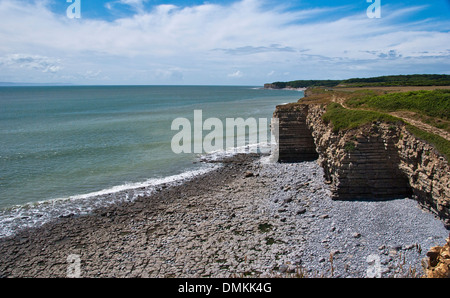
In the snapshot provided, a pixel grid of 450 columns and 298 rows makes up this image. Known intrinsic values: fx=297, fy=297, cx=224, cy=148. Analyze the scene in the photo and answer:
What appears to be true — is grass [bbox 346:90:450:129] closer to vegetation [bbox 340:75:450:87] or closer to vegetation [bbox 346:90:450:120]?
vegetation [bbox 346:90:450:120]

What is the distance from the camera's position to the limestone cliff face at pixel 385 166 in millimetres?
17000

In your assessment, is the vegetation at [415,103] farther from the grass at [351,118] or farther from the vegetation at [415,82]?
the vegetation at [415,82]

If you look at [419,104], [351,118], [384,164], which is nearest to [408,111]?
[419,104]

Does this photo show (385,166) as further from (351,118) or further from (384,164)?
(351,118)

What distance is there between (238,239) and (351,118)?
13.5 m

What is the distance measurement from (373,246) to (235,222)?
8.41 m

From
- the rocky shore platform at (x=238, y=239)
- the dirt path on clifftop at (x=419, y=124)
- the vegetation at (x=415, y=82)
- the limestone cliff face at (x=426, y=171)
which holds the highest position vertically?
the vegetation at (x=415, y=82)

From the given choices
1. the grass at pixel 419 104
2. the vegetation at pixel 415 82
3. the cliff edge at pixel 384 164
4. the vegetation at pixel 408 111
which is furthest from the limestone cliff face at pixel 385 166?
the vegetation at pixel 415 82

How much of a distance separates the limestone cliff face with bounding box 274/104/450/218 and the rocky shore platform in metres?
0.94

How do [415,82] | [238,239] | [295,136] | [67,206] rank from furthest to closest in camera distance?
[415,82] → [295,136] → [67,206] → [238,239]

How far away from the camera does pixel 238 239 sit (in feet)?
59.0

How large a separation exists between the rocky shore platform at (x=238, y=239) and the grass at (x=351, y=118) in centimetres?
520
